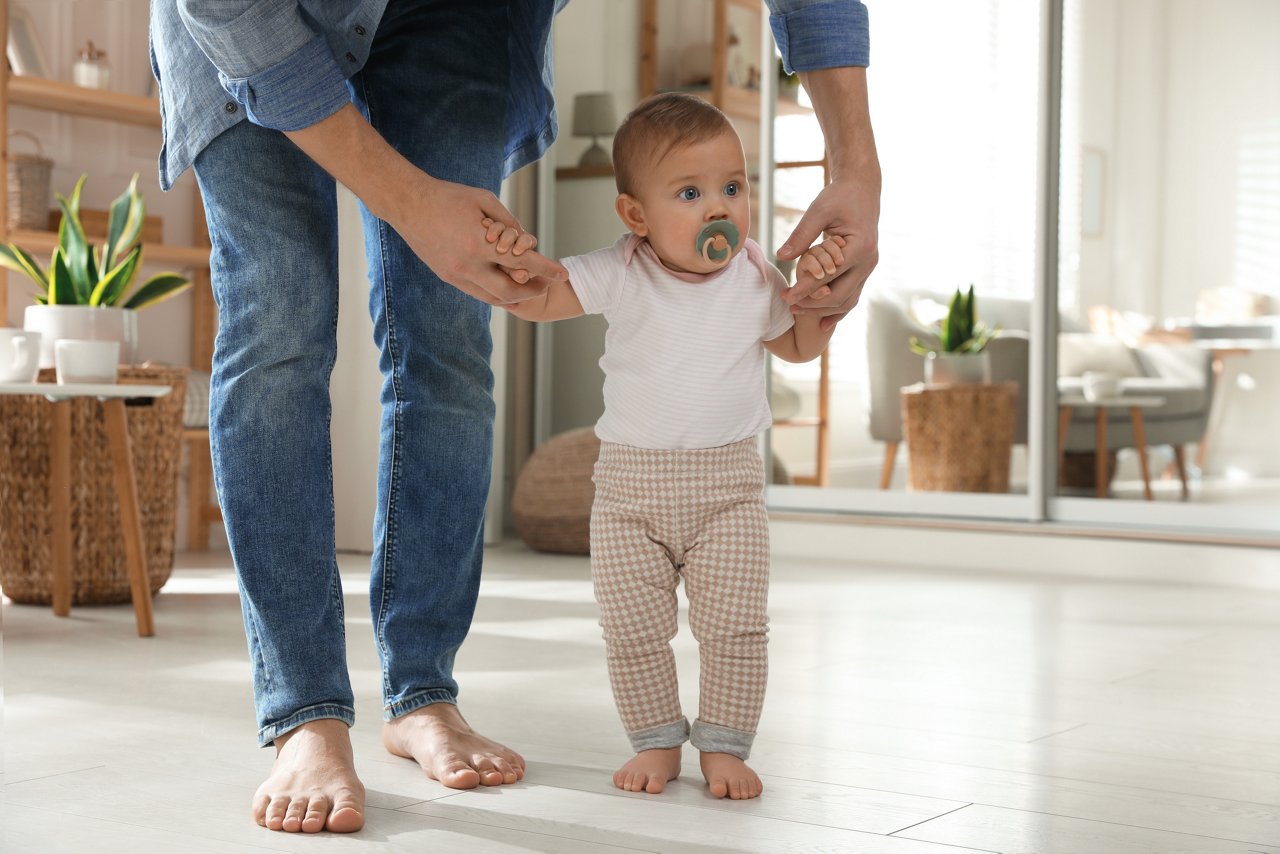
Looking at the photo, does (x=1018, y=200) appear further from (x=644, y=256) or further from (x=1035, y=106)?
(x=644, y=256)

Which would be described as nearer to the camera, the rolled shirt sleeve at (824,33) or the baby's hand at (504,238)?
the baby's hand at (504,238)

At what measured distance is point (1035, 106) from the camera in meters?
3.86

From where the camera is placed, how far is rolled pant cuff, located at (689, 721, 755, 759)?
132 centimetres

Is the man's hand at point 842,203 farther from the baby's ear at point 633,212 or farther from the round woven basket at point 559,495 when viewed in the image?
the round woven basket at point 559,495

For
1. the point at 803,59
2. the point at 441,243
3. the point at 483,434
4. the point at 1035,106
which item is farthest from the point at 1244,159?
the point at 441,243

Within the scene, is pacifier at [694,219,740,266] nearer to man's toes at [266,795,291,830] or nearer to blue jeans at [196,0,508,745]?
blue jeans at [196,0,508,745]

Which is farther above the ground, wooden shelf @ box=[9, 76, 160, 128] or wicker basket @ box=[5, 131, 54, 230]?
wooden shelf @ box=[9, 76, 160, 128]

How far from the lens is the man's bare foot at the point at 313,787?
1.13 m

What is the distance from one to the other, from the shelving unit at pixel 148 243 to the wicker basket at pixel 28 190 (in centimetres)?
2

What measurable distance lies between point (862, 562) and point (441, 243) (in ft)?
9.25

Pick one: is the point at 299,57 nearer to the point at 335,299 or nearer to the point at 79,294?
the point at 335,299

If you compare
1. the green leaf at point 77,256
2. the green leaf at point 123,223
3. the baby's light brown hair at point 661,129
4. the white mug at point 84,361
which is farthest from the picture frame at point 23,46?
the baby's light brown hair at point 661,129

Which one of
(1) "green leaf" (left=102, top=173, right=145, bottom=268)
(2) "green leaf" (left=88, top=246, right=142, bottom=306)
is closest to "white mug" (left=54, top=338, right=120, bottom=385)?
(2) "green leaf" (left=88, top=246, right=142, bottom=306)

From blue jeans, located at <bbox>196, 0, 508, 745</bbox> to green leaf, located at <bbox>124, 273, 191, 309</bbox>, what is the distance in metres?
1.42
